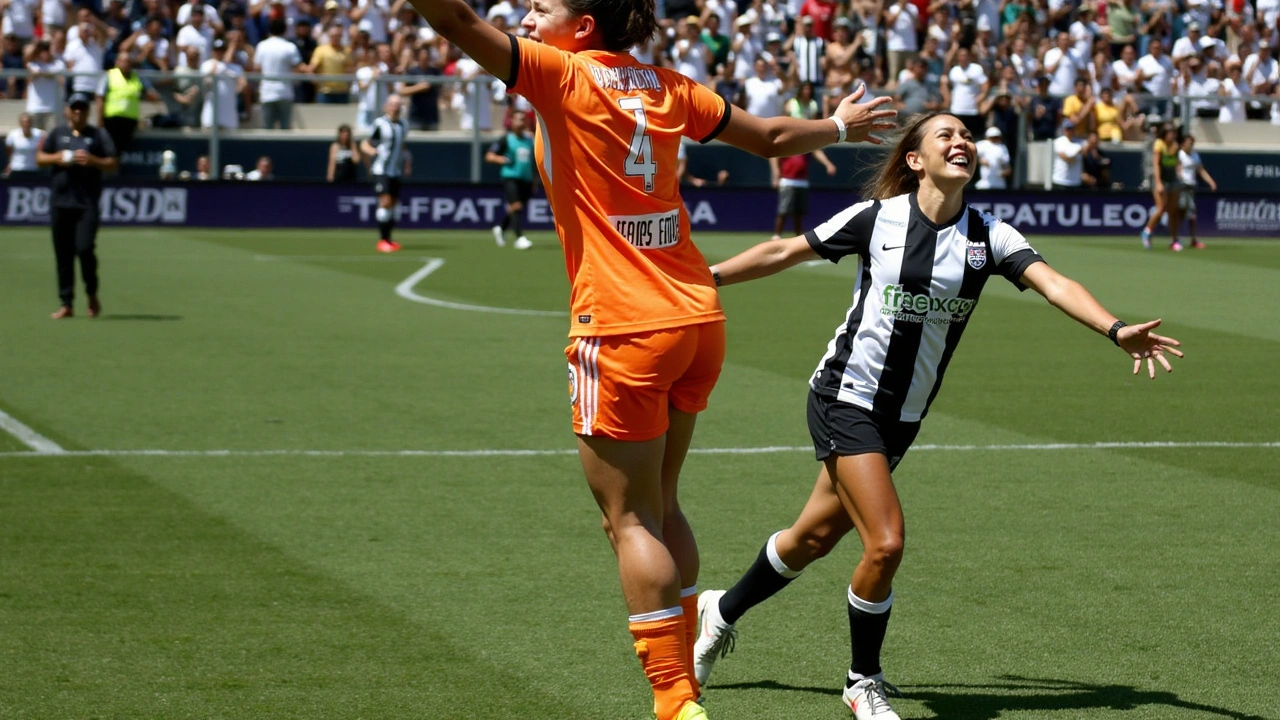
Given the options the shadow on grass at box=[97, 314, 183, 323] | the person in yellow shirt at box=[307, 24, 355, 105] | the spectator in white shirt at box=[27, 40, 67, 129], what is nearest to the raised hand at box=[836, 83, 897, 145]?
the shadow on grass at box=[97, 314, 183, 323]

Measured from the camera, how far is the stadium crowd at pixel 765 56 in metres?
28.8

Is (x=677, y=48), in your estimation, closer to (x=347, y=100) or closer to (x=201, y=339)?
(x=347, y=100)

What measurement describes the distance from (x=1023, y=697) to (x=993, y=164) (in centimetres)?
2547

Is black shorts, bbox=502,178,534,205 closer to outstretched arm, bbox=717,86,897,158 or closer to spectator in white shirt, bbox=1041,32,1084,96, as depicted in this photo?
spectator in white shirt, bbox=1041,32,1084,96

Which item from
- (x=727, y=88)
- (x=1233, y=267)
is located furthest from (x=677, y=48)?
(x=1233, y=267)

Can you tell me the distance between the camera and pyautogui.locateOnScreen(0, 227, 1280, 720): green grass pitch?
5.49 m

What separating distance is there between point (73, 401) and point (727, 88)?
20.2 m

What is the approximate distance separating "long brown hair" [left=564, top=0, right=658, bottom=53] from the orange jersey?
0.14 feet

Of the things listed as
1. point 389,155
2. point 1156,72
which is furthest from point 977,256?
point 1156,72

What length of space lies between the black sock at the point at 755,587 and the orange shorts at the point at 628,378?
3.92ft

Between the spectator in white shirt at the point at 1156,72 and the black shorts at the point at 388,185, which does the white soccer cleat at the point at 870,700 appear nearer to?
the black shorts at the point at 388,185

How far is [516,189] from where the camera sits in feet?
87.9

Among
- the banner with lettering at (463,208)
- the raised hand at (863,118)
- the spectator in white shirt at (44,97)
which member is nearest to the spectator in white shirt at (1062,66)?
the banner with lettering at (463,208)

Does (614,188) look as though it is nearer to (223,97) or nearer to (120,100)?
(120,100)
